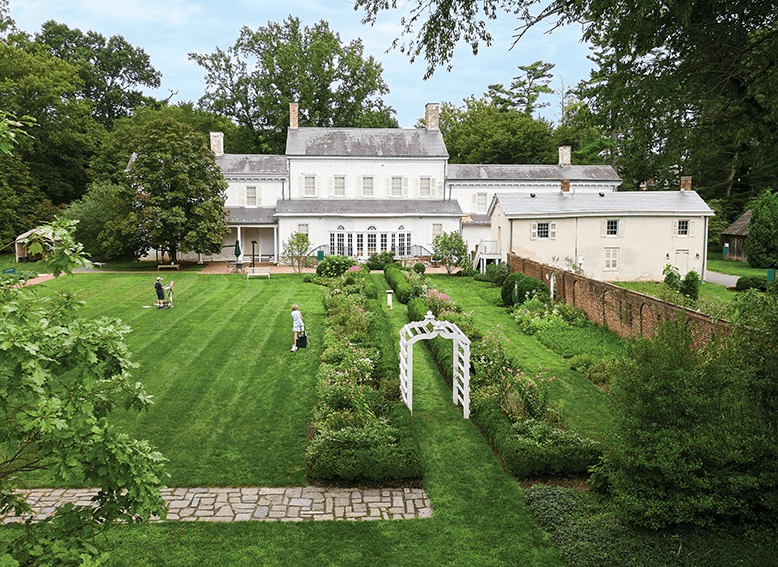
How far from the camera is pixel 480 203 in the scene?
43.4 metres

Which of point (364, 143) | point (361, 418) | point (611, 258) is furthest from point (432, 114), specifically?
point (361, 418)

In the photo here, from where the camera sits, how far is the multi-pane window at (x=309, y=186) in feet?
132

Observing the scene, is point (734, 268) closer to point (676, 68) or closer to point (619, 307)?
point (619, 307)

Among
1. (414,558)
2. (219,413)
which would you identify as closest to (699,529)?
(414,558)

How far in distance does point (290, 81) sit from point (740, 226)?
124 ft

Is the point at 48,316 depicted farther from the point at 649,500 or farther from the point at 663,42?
the point at 663,42

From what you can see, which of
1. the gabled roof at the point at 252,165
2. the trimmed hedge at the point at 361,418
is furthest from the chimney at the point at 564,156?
the trimmed hedge at the point at 361,418

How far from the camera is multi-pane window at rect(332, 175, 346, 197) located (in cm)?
4025

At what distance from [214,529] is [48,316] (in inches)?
181

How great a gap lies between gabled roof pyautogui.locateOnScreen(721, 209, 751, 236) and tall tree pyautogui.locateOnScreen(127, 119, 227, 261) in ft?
120

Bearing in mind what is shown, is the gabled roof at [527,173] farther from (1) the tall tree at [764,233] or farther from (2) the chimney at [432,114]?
(1) the tall tree at [764,233]

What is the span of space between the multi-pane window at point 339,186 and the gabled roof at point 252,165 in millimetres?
3431

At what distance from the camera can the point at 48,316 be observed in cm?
511

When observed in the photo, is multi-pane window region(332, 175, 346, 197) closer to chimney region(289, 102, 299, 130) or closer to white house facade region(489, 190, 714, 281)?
chimney region(289, 102, 299, 130)
